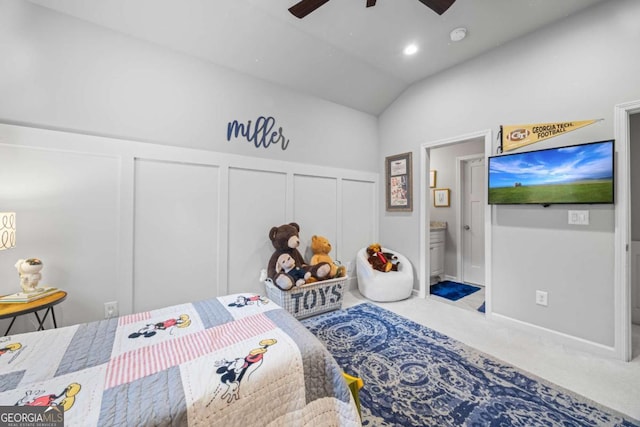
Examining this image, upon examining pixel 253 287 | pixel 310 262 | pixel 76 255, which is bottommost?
pixel 253 287

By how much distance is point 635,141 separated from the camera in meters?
2.69

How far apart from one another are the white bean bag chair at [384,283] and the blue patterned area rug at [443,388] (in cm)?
77

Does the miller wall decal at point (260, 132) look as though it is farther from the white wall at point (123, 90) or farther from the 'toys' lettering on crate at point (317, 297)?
the 'toys' lettering on crate at point (317, 297)

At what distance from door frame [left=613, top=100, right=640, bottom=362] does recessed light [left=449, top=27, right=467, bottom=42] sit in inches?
55.2

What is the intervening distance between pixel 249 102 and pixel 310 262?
1992 millimetres

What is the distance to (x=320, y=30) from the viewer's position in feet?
8.07

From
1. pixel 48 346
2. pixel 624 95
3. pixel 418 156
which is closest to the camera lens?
pixel 48 346

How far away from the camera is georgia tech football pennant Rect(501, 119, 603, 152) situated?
219 cm

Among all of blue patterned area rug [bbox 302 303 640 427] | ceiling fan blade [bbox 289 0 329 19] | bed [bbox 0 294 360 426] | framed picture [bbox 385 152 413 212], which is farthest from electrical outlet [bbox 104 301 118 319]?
framed picture [bbox 385 152 413 212]

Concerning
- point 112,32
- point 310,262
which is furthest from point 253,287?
point 112,32

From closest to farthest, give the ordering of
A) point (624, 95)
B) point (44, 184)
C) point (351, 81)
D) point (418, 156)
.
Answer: point (44, 184) → point (624, 95) → point (351, 81) → point (418, 156)

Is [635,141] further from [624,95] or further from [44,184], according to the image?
[44,184]

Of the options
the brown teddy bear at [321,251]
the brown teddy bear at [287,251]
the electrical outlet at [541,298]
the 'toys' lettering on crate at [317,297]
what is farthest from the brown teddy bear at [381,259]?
the electrical outlet at [541,298]

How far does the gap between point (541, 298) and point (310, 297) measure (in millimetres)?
2220
